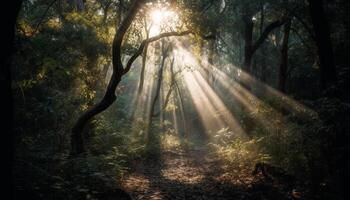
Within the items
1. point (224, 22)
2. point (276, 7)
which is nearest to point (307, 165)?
point (276, 7)

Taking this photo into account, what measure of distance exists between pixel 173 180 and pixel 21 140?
197 inches

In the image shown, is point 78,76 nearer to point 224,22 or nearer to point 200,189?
point 200,189

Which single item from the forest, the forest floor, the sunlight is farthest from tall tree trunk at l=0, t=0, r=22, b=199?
the sunlight

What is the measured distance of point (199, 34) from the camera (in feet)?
44.0

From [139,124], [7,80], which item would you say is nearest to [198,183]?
[7,80]

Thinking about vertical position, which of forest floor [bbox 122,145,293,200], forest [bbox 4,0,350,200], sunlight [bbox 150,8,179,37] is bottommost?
forest floor [bbox 122,145,293,200]

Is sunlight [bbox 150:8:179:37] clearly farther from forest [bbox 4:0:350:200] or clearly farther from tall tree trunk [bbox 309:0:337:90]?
tall tree trunk [bbox 309:0:337:90]

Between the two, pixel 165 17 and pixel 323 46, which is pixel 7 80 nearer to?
pixel 323 46

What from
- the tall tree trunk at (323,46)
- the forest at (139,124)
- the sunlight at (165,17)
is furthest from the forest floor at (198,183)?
the sunlight at (165,17)

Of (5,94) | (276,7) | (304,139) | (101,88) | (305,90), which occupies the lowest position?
(304,139)

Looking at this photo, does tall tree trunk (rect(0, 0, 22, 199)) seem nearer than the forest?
Yes

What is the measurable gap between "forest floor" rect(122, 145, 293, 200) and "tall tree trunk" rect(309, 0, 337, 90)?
10.2 ft

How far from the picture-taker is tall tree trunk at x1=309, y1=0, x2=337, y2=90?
28.7ft

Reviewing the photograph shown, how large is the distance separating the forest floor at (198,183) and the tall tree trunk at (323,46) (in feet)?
10.2
